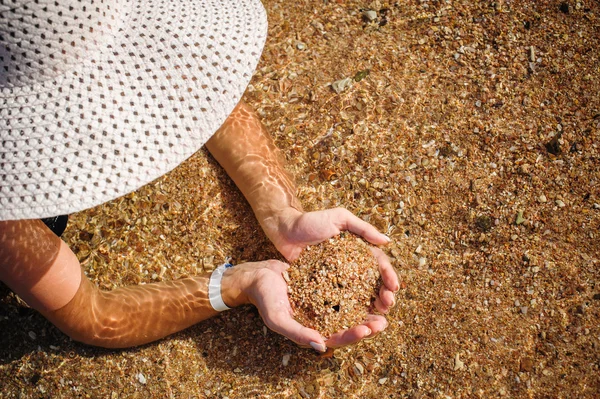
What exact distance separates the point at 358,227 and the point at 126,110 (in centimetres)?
153

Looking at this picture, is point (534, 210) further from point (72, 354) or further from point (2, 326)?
point (2, 326)

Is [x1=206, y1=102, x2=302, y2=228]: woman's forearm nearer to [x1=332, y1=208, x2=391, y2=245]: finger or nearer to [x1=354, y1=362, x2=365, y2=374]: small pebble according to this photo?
[x1=332, y1=208, x2=391, y2=245]: finger

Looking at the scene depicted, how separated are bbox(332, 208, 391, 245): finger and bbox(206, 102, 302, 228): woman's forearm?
0.40 meters

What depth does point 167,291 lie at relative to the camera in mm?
3094

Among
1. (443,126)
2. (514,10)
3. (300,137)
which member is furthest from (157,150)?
(514,10)

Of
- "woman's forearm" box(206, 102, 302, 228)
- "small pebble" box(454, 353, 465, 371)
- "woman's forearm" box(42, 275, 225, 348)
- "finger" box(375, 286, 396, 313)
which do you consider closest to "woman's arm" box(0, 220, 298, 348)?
"woman's forearm" box(42, 275, 225, 348)

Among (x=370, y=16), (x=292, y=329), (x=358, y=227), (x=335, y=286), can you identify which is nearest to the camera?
(x=292, y=329)

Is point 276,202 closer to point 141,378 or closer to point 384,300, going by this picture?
point 384,300

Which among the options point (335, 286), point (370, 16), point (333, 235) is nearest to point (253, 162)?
point (333, 235)

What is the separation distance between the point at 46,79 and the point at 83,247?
6.34 feet

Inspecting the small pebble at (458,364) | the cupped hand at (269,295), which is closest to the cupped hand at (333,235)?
the cupped hand at (269,295)

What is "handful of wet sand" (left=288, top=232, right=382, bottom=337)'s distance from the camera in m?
2.69

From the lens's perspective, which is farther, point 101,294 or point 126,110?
point 101,294

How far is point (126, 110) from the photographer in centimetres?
181
